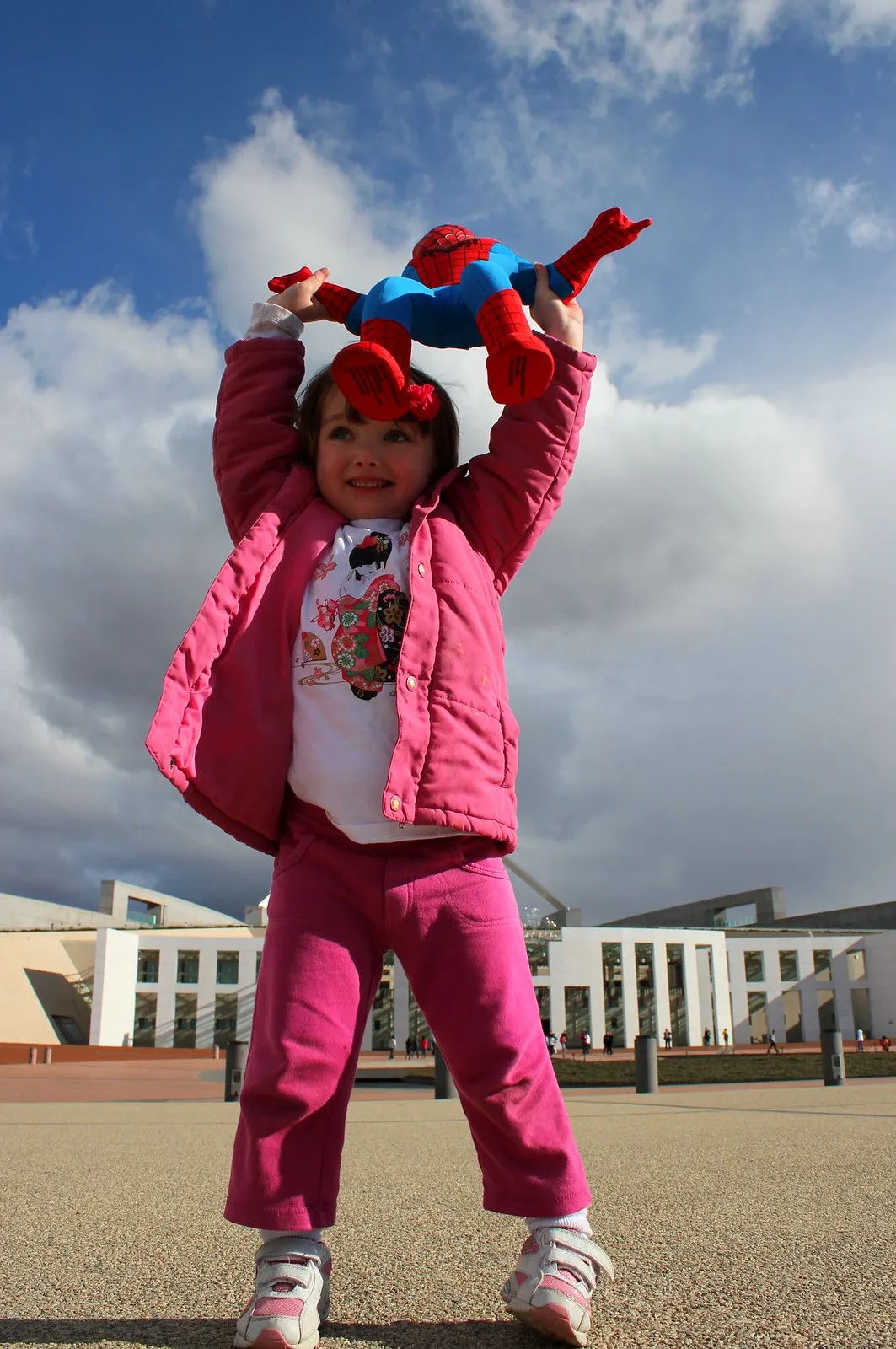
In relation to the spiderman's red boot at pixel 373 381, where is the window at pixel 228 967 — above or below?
below

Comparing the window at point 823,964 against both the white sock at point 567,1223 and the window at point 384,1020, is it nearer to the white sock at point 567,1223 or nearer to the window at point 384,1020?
the window at point 384,1020

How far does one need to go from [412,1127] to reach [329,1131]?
17.9 feet

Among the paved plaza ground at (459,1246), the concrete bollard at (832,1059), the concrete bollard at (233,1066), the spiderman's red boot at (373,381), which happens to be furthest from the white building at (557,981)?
the spiderman's red boot at (373,381)

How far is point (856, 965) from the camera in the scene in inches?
2143

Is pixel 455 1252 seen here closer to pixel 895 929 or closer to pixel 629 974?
pixel 629 974

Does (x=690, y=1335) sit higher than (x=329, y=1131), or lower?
lower

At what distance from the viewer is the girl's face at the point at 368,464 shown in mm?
2428

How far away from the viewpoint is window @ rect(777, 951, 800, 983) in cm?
5150

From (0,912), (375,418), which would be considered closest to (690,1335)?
(375,418)

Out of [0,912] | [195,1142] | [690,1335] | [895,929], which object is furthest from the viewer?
[895,929]

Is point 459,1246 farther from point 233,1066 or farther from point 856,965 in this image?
point 856,965

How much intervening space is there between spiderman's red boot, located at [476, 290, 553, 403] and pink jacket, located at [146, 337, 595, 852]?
8.6 inches

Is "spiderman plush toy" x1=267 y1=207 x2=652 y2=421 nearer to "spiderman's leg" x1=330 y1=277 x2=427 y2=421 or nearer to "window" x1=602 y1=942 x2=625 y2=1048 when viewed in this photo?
"spiderman's leg" x1=330 y1=277 x2=427 y2=421

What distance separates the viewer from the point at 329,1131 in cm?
185
